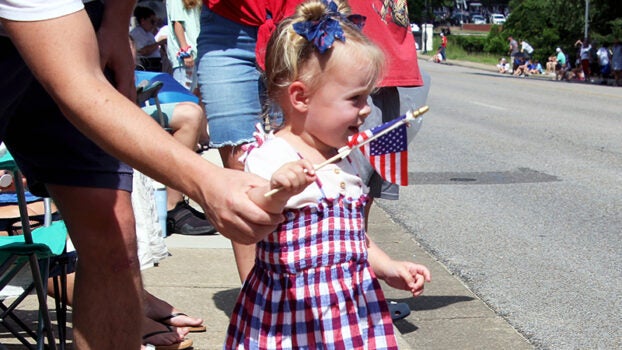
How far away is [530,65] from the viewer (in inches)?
1918

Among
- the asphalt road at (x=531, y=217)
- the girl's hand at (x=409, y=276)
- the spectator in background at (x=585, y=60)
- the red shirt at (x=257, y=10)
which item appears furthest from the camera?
the spectator in background at (x=585, y=60)

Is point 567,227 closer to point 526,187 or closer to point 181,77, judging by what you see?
point 526,187

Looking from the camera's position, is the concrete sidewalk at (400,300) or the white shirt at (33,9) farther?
the concrete sidewalk at (400,300)

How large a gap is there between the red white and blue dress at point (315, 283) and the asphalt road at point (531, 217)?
1624 millimetres

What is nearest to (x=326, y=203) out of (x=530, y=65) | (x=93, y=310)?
(x=93, y=310)

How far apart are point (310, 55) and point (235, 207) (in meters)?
1.06

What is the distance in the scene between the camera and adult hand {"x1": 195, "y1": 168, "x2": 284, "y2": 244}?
1826 mm

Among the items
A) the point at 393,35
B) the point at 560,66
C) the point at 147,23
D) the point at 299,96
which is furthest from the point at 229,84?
the point at 560,66

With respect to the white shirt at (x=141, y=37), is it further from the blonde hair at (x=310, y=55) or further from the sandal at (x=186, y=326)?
the blonde hair at (x=310, y=55)

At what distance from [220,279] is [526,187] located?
4245mm

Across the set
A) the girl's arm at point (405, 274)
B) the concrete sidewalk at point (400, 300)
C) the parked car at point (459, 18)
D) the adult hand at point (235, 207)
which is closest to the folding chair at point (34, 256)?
the concrete sidewalk at point (400, 300)

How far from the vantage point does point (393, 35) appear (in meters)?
4.27

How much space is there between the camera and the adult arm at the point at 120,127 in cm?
186

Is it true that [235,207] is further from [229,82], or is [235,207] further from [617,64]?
[617,64]
